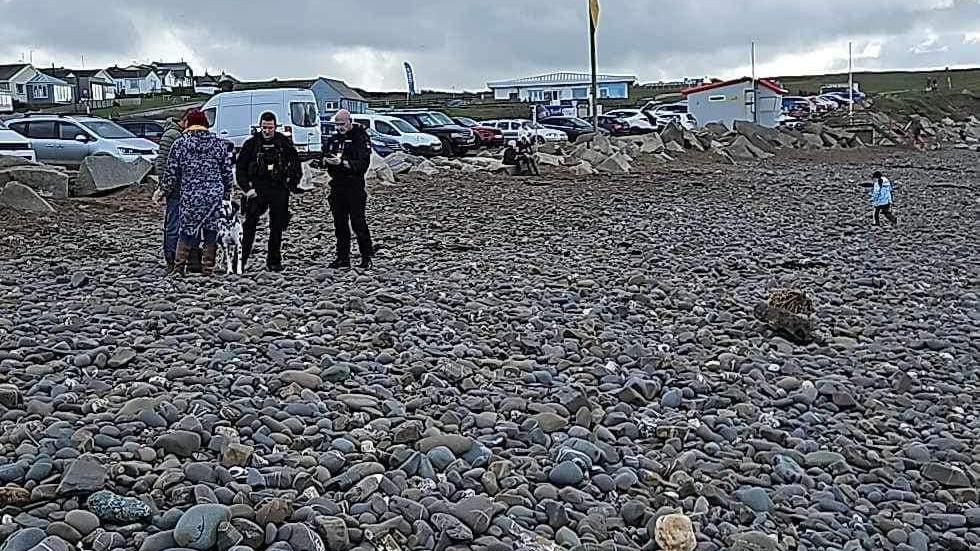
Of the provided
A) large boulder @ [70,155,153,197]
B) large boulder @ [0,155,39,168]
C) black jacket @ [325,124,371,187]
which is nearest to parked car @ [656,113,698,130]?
large boulder @ [70,155,153,197]

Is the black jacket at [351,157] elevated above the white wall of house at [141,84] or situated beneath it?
situated beneath

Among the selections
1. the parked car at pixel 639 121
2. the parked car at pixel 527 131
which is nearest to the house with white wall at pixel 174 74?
the parked car at pixel 639 121

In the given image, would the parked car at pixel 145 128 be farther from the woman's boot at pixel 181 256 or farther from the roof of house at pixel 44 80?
the roof of house at pixel 44 80

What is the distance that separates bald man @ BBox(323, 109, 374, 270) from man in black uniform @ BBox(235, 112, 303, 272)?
374 millimetres

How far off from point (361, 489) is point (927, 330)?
626 cm

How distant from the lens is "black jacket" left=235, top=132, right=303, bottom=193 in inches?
402

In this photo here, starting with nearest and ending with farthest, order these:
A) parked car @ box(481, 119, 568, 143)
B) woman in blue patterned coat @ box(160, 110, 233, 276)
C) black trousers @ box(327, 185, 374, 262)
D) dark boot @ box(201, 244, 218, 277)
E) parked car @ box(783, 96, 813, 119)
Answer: woman in blue patterned coat @ box(160, 110, 233, 276) → dark boot @ box(201, 244, 218, 277) → black trousers @ box(327, 185, 374, 262) → parked car @ box(481, 119, 568, 143) → parked car @ box(783, 96, 813, 119)

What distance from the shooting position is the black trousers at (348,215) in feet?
35.1

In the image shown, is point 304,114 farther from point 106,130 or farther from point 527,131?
point 527,131

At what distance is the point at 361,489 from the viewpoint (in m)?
4.88

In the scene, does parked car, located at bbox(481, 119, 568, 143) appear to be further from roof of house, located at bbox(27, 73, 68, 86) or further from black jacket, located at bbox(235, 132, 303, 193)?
roof of house, located at bbox(27, 73, 68, 86)

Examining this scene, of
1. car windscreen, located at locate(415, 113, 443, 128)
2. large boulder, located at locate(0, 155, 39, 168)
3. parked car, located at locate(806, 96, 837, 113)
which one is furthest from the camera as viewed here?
parked car, located at locate(806, 96, 837, 113)

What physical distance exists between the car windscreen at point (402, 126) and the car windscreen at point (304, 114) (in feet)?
14.2

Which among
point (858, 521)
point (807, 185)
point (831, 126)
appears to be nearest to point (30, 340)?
point (858, 521)
